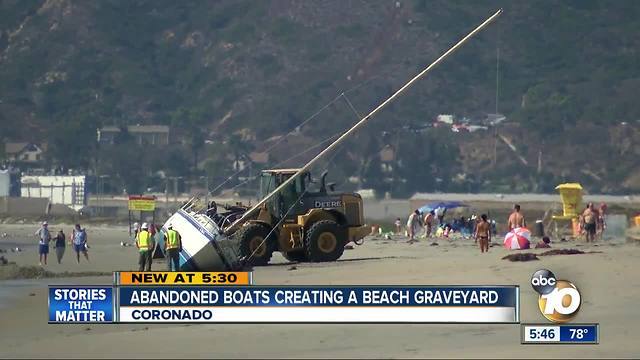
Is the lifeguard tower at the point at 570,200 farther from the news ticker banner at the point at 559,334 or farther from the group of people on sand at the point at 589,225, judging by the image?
the news ticker banner at the point at 559,334

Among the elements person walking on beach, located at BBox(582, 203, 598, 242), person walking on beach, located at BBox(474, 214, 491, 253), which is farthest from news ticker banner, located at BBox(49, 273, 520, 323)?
person walking on beach, located at BBox(582, 203, 598, 242)

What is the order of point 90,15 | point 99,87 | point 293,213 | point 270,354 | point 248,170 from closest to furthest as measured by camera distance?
point 270,354 → point 293,213 → point 248,170 → point 99,87 → point 90,15

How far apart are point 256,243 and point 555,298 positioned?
12.5 metres

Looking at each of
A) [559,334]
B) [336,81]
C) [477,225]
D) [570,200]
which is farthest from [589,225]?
[336,81]

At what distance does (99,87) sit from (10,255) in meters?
118

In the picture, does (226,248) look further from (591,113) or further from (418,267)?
(591,113)

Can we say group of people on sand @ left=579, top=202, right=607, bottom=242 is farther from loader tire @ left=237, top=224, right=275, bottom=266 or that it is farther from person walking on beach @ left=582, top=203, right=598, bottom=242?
loader tire @ left=237, top=224, right=275, bottom=266

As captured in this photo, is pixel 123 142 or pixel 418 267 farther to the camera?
pixel 123 142

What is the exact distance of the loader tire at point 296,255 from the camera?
90.9 feet

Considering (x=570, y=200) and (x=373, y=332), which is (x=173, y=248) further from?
(x=570, y=200)

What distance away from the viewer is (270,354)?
49.4 feet

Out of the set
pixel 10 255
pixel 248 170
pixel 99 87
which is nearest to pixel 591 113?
pixel 248 170

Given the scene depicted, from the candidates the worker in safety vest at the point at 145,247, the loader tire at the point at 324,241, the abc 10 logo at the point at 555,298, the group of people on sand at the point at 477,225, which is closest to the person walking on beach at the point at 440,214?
the group of people on sand at the point at 477,225

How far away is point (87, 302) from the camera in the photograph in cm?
1596
